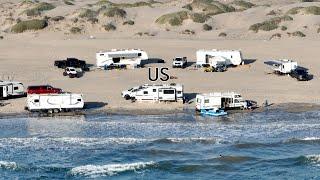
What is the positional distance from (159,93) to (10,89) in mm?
10771

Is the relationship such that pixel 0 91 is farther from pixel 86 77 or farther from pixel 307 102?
pixel 307 102

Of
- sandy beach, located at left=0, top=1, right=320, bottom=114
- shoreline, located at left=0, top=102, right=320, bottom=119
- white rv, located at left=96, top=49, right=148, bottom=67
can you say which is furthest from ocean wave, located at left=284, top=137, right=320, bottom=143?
white rv, located at left=96, top=49, right=148, bottom=67

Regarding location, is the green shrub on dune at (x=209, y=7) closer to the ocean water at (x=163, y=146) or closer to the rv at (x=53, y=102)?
the ocean water at (x=163, y=146)

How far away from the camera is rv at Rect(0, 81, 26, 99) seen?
61531 mm

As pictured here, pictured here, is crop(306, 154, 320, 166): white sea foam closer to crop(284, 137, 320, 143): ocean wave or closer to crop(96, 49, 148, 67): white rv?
crop(284, 137, 320, 143): ocean wave

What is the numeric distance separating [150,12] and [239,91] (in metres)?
40.7

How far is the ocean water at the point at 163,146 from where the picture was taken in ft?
143

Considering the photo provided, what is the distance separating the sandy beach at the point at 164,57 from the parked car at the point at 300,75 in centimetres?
64

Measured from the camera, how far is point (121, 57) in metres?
74.1

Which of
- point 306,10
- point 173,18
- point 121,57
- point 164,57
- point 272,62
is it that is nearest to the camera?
point 272,62

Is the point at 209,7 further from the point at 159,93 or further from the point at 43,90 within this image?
the point at 43,90

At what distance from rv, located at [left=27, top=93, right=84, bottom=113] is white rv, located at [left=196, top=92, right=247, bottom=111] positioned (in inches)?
318

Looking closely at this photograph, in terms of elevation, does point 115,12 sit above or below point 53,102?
above

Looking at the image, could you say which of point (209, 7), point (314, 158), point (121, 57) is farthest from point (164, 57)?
point (314, 158)
